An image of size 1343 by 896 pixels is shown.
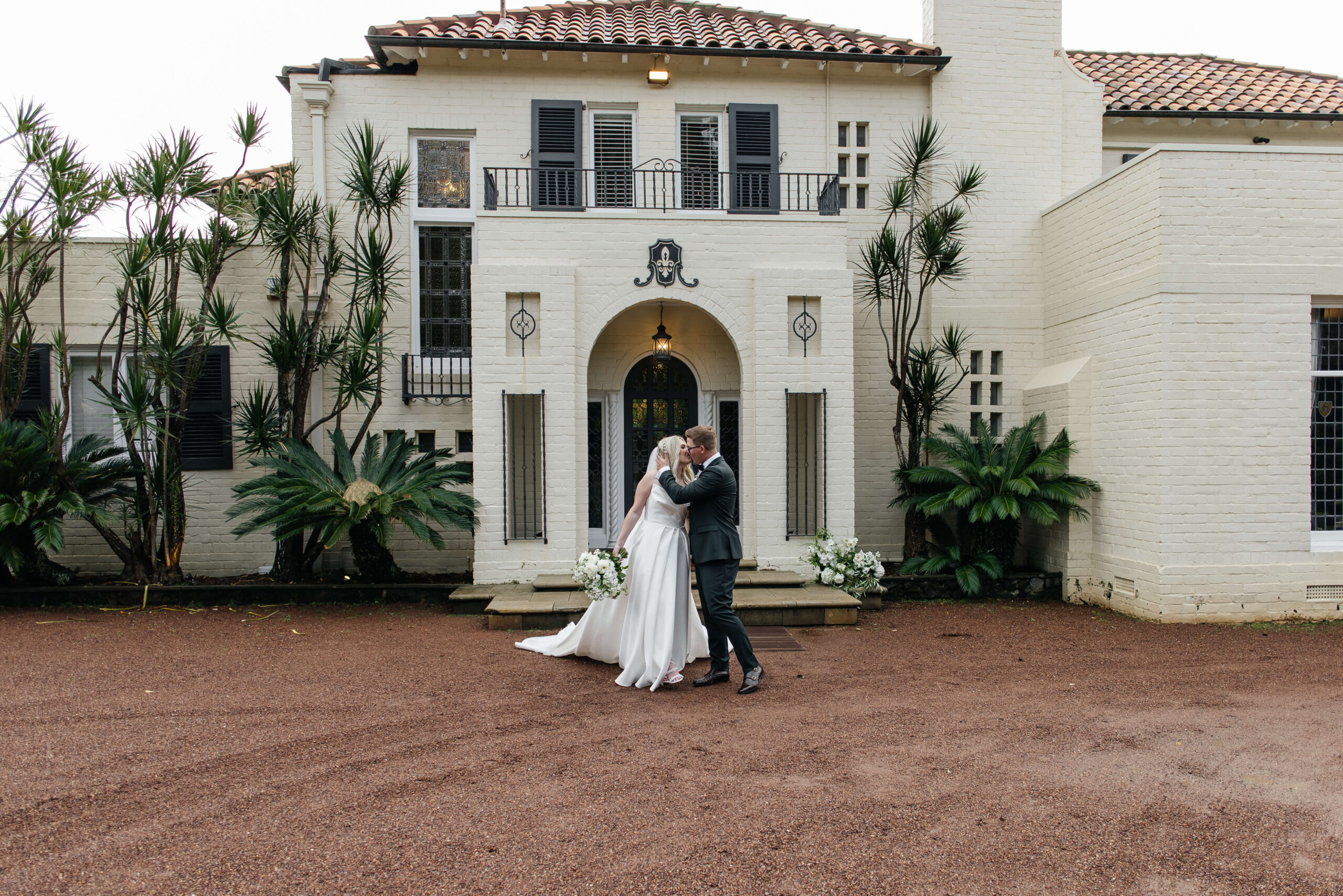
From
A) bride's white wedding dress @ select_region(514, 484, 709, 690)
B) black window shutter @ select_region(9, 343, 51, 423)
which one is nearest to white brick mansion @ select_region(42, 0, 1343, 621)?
black window shutter @ select_region(9, 343, 51, 423)

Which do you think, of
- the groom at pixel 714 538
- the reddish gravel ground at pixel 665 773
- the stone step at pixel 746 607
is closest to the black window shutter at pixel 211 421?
the reddish gravel ground at pixel 665 773

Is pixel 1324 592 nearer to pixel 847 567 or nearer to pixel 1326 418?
pixel 1326 418

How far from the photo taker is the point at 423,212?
35.6ft

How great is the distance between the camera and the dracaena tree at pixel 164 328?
9023mm

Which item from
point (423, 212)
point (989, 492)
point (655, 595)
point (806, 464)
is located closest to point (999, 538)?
point (989, 492)

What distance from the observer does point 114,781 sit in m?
4.12

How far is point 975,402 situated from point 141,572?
421 inches

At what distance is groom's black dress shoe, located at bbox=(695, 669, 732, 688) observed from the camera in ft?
19.6

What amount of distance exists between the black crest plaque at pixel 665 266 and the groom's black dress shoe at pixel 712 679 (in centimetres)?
502

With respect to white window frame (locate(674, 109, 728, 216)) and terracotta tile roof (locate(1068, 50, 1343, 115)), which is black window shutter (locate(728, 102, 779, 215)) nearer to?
white window frame (locate(674, 109, 728, 216))

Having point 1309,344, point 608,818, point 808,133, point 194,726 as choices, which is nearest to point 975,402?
point 1309,344

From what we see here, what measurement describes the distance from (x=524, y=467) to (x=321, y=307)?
3231 mm

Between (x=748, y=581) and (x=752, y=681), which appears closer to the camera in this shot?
(x=752, y=681)

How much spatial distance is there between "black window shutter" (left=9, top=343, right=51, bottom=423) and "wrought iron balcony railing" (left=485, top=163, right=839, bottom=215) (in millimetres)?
5976
